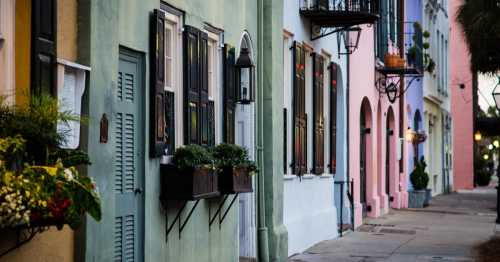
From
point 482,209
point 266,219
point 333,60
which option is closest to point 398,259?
point 266,219

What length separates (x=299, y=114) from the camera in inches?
722

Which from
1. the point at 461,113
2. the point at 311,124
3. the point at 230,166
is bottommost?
the point at 230,166

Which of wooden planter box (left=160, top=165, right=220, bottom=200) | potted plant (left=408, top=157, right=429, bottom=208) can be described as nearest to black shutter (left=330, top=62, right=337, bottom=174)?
wooden planter box (left=160, top=165, right=220, bottom=200)

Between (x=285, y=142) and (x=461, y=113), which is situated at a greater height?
(x=461, y=113)

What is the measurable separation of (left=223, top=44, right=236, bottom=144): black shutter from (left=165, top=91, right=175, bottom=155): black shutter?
2.02m

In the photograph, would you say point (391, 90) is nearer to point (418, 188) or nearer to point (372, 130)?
point (372, 130)

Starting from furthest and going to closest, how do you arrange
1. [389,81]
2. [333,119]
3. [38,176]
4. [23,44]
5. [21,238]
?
[389,81], [333,119], [23,44], [21,238], [38,176]

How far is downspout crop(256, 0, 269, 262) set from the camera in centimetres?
1538

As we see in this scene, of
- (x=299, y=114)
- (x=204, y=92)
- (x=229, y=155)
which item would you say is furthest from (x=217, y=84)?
(x=299, y=114)

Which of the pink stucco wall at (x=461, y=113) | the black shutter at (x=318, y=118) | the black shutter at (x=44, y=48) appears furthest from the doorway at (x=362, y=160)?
the pink stucco wall at (x=461, y=113)

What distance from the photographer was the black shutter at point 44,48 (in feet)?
27.4

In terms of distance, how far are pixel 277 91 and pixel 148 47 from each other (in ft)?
16.3

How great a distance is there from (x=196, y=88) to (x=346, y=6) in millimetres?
7704

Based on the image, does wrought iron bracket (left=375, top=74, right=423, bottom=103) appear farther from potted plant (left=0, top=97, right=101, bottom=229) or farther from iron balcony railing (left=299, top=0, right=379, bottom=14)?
potted plant (left=0, top=97, right=101, bottom=229)
